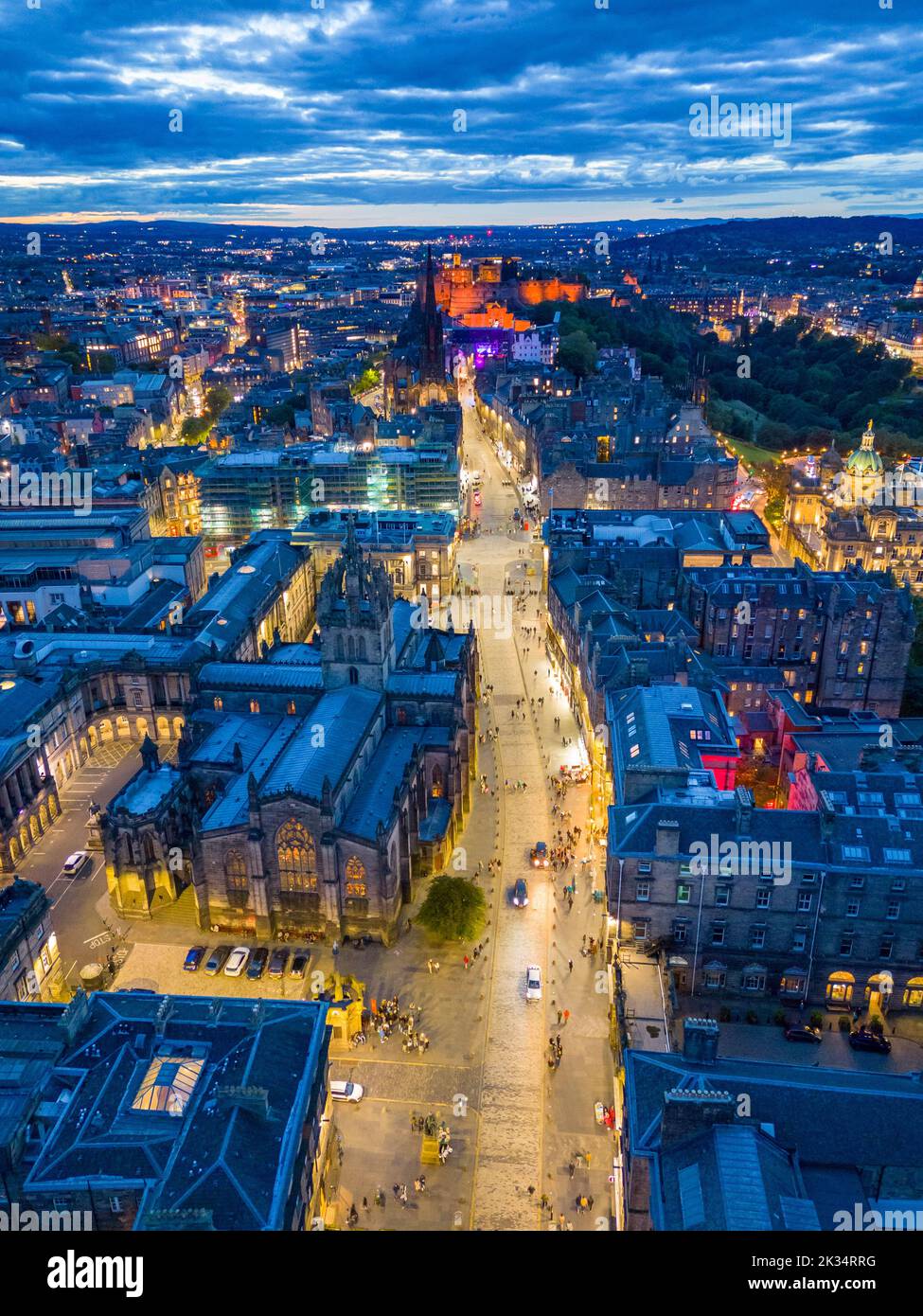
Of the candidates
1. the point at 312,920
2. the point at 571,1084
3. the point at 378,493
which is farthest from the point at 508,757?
the point at 378,493

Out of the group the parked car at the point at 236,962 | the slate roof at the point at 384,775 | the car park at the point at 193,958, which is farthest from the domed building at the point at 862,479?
the car park at the point at 193,958

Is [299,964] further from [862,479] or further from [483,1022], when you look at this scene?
[862,479]

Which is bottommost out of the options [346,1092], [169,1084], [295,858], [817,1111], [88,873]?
[346,1092]

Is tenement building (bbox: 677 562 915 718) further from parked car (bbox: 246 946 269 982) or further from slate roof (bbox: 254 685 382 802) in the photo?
parked car (bbox: 246 946 269 982)

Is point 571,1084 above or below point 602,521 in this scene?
below

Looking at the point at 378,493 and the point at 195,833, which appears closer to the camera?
the point at 195,833

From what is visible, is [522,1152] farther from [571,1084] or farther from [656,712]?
[656,712]

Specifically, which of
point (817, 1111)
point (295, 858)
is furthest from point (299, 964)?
point (817, 1111)
